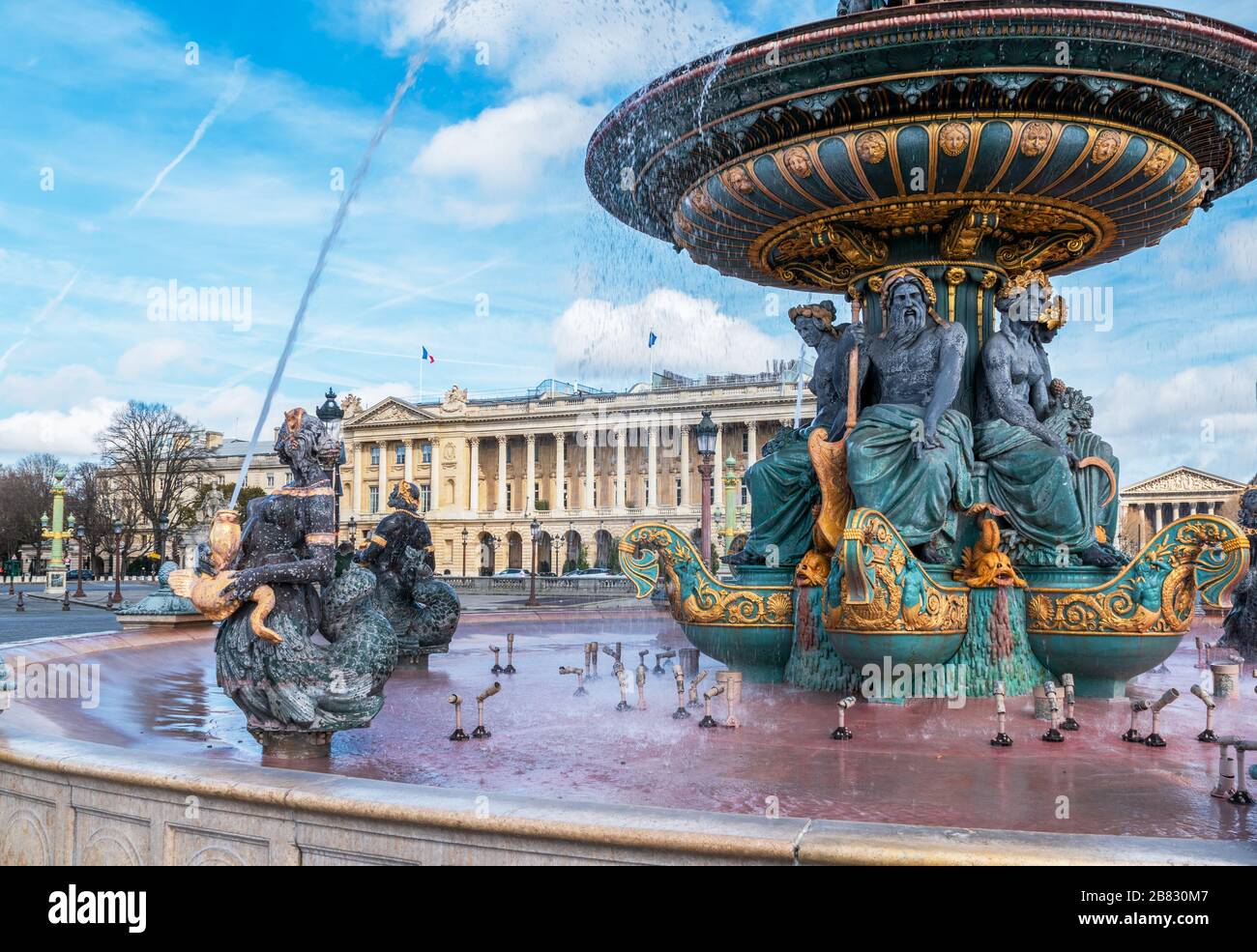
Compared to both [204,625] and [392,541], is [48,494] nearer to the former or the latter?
[204,625]

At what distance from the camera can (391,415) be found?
97750mm

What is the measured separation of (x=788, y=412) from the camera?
243ft

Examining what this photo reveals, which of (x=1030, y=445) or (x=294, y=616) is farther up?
(x=1030, y=445)

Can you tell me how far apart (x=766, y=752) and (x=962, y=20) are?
423 cm

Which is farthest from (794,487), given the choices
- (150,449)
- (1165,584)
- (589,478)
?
(589,478)

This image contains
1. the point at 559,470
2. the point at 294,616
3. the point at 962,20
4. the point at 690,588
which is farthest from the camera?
the point at 559,470

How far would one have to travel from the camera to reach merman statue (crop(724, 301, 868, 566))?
793 cm

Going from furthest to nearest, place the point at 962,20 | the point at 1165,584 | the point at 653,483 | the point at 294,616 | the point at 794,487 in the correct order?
the point at 653,483 → the point at 794,487 → the point at 1165,584 → the point at 962,20 → the point at 294,616

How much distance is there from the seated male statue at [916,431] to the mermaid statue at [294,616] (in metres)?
3.39

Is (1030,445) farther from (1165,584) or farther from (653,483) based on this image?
(653,483)

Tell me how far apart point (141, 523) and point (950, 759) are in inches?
3385

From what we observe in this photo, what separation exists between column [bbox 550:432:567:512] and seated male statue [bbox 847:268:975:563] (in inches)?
3146

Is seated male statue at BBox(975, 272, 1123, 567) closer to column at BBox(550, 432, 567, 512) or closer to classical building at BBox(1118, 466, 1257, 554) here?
classical building at BBox(1118, 466, 1257, 554)
